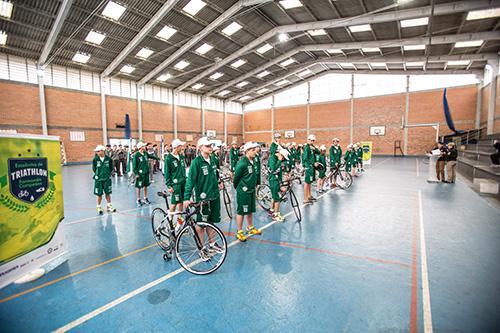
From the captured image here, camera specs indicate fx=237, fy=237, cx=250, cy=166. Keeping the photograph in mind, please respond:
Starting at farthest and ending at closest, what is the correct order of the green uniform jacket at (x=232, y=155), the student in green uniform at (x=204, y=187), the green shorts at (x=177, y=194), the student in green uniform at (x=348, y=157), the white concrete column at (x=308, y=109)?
the white concrete column at (x=308, y=109)
the student in green uniform at (x=348, y=157)
the green uniform jacket at (x=232, y=155)
the green shorts at (x=177, y=194)
the student in green uniform at (x=204, y=187)

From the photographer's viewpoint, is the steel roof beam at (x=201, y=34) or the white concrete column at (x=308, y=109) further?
A: the white concrete column at (x=308, y=109)

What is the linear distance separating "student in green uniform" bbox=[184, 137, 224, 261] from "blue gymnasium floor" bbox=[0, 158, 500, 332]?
0.61m

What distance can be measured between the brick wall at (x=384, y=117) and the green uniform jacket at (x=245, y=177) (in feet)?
92.0

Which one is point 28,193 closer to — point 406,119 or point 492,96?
point 492,96

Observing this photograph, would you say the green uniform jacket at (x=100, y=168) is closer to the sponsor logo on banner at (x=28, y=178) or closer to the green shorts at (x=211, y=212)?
the sponsor logo on banner at (x=28, y=178)

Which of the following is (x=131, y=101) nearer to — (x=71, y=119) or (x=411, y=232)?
(x=71, y=119)

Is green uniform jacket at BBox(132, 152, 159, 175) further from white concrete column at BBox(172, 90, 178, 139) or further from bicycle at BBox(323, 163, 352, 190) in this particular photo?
white concrete column at BBox(172, 90, 178, 139)

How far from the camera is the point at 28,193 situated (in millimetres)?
3314

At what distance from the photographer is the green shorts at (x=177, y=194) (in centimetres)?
591

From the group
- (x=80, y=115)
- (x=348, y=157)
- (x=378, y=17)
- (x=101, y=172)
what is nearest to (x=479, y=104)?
(x=378, y=17)

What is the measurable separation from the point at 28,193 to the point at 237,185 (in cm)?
324

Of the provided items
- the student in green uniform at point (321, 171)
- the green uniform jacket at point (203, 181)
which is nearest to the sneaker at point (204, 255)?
the green uniform jacket at point (203, 181)

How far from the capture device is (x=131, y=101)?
2473 cm

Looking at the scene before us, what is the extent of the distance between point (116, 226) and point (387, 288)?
5.88m
